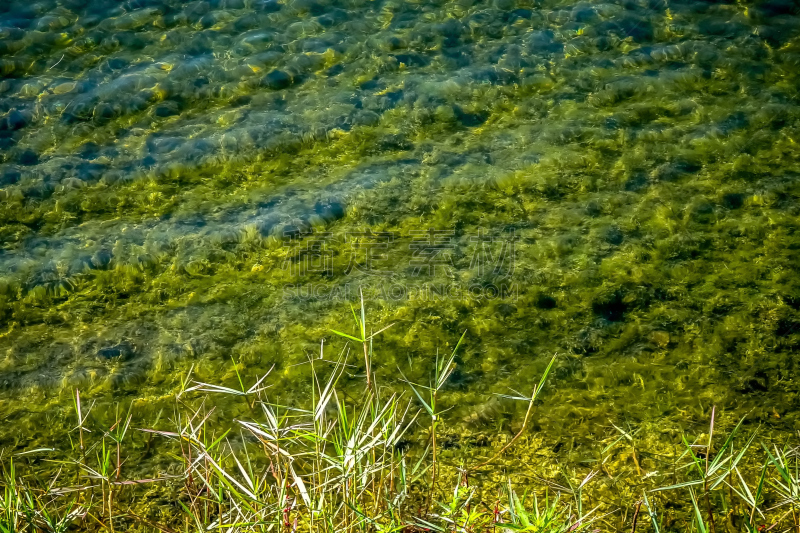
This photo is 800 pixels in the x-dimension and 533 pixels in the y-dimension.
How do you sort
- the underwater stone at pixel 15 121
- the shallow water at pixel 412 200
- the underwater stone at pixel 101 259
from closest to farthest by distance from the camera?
the shallow water at pixel 412 200
the underwater stone at pixel 101 259
the underwater stone at pixel 15 121

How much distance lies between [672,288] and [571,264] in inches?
11.7

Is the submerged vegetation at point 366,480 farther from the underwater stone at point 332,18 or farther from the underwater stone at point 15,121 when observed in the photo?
the underwater stone at point 332,18

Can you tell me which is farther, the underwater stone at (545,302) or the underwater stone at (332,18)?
the underwater stone at (332,18)

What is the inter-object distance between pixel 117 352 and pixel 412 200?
3.43ft

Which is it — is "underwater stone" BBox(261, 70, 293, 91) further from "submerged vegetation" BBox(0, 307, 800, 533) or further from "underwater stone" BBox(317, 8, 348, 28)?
"submerged vegetation" BBox(0, 307, 800, 533)

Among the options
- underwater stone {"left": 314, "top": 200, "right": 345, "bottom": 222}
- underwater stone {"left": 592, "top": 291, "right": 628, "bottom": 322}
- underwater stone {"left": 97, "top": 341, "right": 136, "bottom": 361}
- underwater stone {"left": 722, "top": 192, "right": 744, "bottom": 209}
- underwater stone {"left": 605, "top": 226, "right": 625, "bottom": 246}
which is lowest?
underwater stone {"left": 592, "top": 291, "right": 628, "bottom": 322}

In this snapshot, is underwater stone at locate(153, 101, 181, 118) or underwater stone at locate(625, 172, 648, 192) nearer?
underwater stone at locate(625, 172, 648, 192)

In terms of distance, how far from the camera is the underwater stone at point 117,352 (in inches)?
80.2

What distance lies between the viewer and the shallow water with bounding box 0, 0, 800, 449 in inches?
78.6

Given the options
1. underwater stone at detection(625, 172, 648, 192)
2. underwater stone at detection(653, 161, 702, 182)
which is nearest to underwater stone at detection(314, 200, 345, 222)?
underwater stone at detection(625, 172, 648, 192)

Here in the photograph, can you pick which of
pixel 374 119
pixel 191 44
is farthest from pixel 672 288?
pixel 191 44

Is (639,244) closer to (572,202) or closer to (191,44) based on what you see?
(572,202)

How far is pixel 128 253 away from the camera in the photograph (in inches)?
91.5

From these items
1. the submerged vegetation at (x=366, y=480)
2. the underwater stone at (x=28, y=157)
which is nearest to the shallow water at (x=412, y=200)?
the underwater stone at (x=28, y=157)
